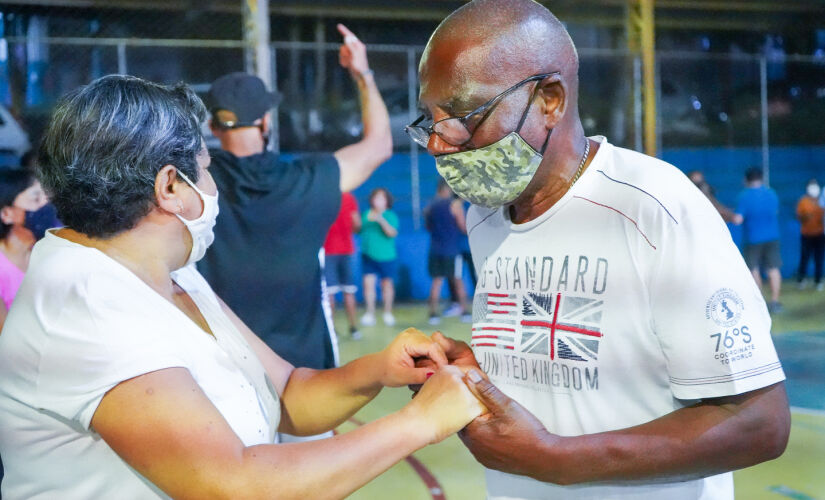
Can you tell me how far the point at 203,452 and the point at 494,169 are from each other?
779 millimetres

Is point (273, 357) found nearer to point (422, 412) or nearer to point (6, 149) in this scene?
point (422, 412)

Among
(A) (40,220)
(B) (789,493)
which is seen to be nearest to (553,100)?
(B) (789,493)

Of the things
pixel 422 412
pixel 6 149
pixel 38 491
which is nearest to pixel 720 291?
pixel 422 412

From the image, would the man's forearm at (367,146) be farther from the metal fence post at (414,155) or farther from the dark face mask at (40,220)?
the metal fence post at (414,155)

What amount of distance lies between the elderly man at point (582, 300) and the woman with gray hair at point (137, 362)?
164 mm

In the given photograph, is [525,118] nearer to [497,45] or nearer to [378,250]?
[497,45]

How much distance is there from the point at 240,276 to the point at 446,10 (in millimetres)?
13549

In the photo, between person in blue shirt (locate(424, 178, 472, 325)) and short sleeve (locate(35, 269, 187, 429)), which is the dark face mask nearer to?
short sleeve (locate(35, 269, 187, 429))

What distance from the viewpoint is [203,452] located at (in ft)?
4.49

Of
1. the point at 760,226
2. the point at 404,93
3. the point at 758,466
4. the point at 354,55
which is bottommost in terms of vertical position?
the point at 758,466

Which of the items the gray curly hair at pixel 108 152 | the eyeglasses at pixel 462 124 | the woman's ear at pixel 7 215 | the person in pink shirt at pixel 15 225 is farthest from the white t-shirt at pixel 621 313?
the woman's ear at pixel 7 215

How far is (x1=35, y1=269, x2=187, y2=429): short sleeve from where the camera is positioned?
1.38 m

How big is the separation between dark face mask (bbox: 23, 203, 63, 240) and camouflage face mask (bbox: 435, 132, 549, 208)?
319 cm

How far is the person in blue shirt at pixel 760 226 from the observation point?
31.4ft
